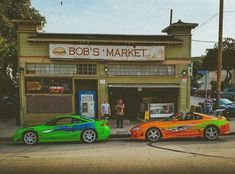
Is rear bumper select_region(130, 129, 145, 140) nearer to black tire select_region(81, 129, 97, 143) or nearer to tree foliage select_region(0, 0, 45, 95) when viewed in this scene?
black tire select_region(81, 129, 97, 143)

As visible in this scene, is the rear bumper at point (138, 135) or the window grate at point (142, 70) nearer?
the rear bumper at point (138, 135)

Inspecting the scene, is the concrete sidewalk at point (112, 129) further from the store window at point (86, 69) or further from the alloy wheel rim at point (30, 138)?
the store window at point (86, 69)

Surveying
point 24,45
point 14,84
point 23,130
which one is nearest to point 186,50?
point 24,45

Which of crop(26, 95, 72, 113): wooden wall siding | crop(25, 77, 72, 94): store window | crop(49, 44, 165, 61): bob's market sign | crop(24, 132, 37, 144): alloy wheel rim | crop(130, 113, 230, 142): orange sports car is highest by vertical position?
crop(49, 44, 165, 61): bob's market sign

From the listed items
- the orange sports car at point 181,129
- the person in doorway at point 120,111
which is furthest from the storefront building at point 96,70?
the orange sports car at point 181,129

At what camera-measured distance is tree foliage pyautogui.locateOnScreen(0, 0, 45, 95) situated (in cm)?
3192

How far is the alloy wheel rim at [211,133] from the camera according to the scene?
54.5 feet

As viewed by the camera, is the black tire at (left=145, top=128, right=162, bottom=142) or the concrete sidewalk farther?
the concrete sidewalk

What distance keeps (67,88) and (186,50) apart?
760cm

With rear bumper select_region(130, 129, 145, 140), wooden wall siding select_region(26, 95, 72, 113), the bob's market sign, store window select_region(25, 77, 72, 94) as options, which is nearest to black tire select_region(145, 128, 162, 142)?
rear bumper select_region(130, 129, 145, 140)

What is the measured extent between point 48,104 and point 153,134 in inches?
335

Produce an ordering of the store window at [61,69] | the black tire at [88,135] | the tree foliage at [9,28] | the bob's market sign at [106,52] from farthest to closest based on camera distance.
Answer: the tree foliage at [9,28], the store window at [61,69], the bob's market sign at [106,52], the black tire at [88,135]

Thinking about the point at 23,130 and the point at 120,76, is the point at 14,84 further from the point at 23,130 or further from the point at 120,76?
the point at 23,130

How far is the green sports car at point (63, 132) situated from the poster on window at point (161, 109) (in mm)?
7943
